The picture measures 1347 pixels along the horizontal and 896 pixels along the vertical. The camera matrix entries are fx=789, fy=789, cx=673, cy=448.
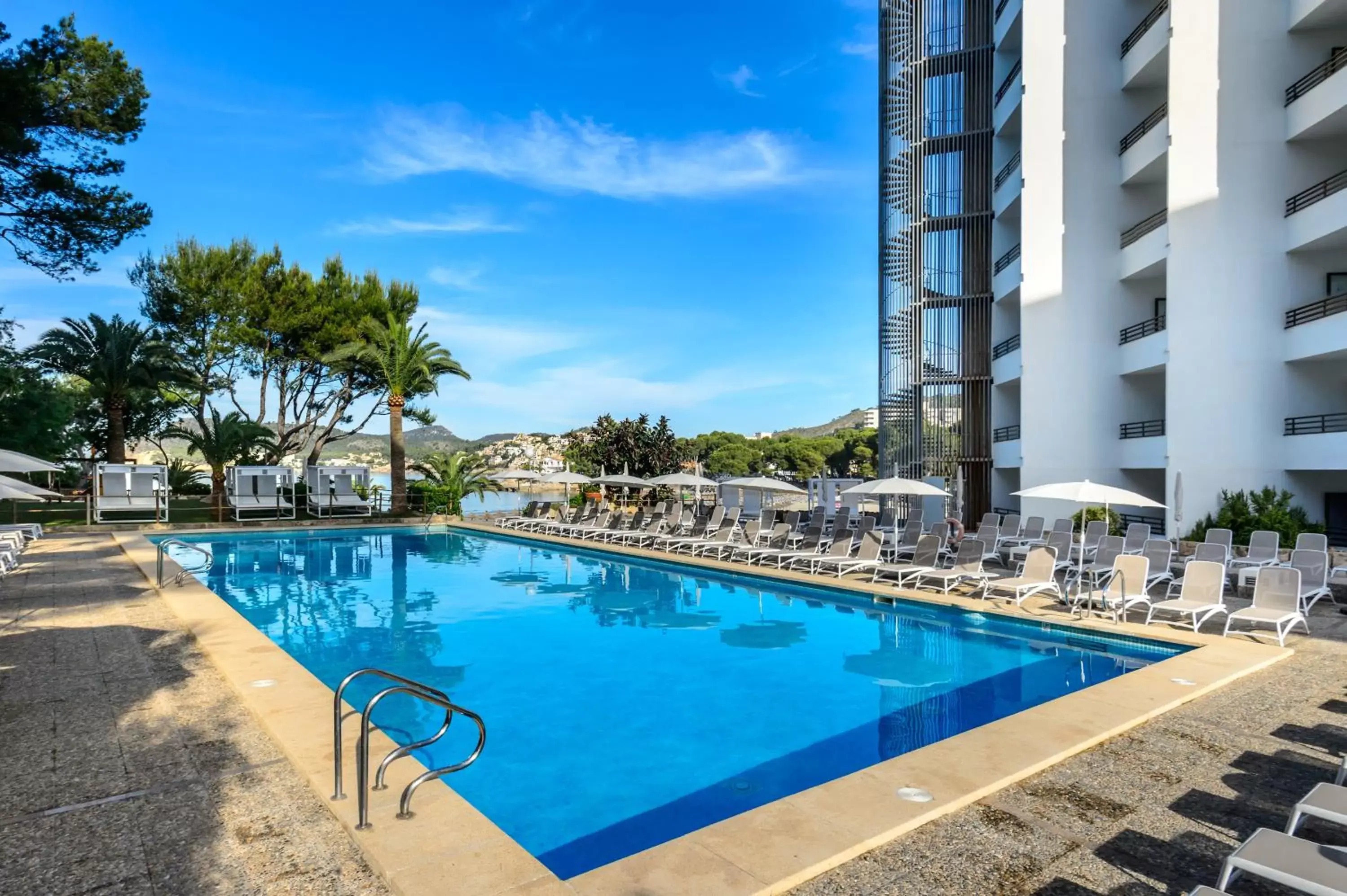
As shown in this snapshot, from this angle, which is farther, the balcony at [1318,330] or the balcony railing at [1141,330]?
the balcony railing at [1141,330]

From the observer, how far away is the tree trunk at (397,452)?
90.8 feet

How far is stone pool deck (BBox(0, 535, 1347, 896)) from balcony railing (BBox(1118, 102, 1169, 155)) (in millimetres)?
15372

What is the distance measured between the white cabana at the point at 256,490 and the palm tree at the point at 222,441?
1.75ft

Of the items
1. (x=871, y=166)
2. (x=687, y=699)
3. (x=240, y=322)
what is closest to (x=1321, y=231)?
(x=687, y=699)

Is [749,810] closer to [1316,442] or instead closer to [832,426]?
[1316,442]

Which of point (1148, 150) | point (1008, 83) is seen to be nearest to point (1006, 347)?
point (1148, 150)

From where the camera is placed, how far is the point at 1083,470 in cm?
1977

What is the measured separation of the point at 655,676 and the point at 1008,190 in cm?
2069

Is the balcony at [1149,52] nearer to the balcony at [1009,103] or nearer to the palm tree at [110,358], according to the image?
the balcony at [1009,103]

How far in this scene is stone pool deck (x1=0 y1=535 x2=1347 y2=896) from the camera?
348 cm

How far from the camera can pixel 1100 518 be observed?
16.8 m

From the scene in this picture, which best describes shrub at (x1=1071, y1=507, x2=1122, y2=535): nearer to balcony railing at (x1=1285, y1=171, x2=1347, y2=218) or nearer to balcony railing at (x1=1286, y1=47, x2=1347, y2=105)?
balcony railing at (x1=1285, y1=171, x2=1347, y2=218)

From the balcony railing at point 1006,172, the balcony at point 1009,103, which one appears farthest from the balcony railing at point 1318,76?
the balcony railing at point 1006,172

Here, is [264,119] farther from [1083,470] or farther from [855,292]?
[1083,470]
